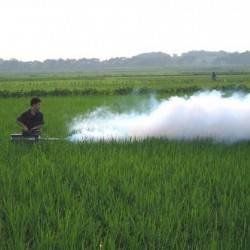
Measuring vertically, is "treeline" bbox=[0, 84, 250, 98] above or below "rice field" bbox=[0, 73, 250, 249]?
above

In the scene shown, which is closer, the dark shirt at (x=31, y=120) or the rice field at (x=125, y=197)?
the rice field at (x=125, y=197)

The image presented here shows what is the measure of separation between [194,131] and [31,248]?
546cm

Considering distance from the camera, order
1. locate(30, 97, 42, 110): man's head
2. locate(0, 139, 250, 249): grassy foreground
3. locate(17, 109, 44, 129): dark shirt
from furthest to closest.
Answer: locate(17, 109, 44, 129): dark shirt, locate(30, 97, 42, 110): man's head, locate(0, 139, 250, 249): grassy foreground

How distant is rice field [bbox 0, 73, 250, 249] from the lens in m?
3.26

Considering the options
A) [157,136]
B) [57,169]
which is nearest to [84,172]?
[57,169]

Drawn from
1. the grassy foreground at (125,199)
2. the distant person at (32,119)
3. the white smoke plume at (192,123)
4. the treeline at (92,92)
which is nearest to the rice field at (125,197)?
the grassy foreground at (125,199)

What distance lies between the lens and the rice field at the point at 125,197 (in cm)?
326

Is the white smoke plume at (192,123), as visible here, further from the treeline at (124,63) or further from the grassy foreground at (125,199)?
the treeline at (124,63)

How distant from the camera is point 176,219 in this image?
361 centimetres

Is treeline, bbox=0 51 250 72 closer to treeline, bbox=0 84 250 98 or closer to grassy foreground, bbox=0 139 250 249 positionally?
treeline, bbox=0 84 250 98

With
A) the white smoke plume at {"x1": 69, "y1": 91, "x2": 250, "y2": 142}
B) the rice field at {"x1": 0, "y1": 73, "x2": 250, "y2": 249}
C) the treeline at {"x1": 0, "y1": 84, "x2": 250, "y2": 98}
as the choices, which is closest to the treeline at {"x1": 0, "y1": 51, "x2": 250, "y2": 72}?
the treeline at {"x1": 0, "y1": 84, "x2": 250, "y2": 98}

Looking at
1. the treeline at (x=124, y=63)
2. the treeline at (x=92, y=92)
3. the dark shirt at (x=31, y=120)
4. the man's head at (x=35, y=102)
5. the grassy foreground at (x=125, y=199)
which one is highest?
the treeline at (x=124, y=63)

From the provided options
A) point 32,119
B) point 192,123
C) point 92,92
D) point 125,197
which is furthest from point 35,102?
point 92,92

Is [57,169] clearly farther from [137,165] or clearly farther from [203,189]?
[203,189]
